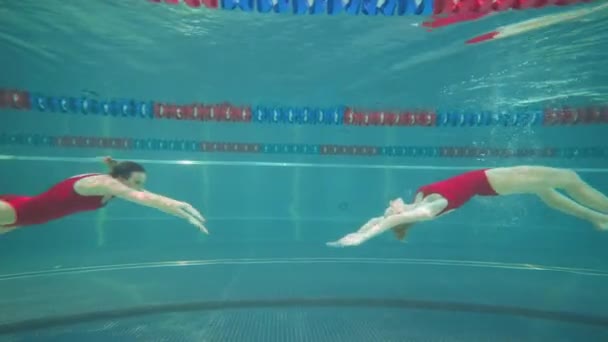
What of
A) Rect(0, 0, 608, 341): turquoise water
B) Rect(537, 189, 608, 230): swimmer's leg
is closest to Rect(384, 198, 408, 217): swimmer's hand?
Rect(0, 0, 608, 341): turquoise water

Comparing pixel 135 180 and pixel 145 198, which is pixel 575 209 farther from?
pixel 135 180

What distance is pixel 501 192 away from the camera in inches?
218

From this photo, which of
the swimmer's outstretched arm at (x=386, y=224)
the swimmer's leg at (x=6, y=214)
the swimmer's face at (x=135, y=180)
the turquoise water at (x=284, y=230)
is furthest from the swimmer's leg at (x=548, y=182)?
the swimmer's leg at (x=6, y=214)

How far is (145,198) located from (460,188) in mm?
4380

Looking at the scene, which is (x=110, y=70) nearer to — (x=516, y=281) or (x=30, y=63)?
(x=30, y=63)

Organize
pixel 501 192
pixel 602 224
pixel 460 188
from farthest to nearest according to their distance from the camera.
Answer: pixel 501 192
pixel 460 188
pixel 602 224

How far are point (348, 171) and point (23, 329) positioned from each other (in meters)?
21.2

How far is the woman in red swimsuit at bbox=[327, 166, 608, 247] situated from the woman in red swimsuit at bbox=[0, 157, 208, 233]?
2727 mm

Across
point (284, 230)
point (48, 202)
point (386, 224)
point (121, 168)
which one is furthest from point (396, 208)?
point (284, 230)

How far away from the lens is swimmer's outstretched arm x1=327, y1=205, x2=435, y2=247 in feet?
14.3

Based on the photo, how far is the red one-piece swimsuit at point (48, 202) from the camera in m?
4.67

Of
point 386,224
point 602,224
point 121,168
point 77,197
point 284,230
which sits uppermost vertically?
point 121,168

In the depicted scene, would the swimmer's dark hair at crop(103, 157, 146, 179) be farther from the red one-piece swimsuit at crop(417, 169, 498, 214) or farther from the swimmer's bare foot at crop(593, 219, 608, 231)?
the swimmer's bare foot at crop(593, 219, 608, 231)

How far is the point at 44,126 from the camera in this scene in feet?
66.4
